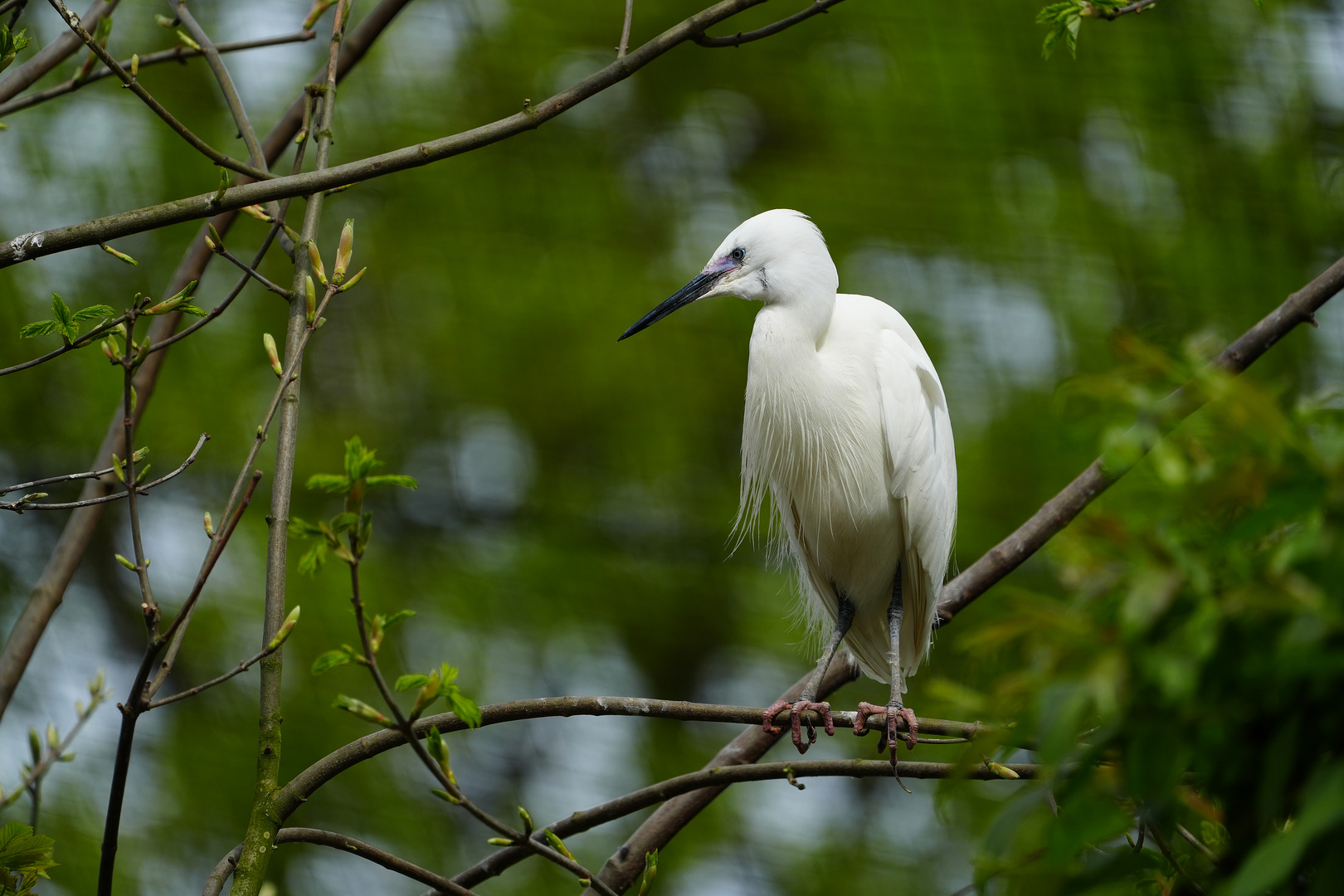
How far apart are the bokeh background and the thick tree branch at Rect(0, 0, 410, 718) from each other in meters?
1.98

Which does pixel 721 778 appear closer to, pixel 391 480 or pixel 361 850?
pixel 361 850

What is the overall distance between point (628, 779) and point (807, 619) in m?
1.48

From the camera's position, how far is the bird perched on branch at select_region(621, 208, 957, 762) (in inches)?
78.1

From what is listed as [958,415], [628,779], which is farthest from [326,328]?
[958,415]

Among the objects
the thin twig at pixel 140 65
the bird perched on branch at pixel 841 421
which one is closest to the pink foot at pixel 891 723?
the bird perched on branch at pixel 841 421

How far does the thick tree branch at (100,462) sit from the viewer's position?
1.38 m

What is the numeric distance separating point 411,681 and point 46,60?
1.05 m

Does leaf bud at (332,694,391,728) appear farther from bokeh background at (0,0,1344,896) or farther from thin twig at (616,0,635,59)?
bokeh background at (0,0,1344,896)

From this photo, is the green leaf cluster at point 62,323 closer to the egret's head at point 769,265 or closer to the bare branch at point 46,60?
the bare branch at point 46,60

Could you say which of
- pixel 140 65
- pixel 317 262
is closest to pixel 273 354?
pixel 317 262

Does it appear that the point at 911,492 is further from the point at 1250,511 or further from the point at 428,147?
the point at 1250,511

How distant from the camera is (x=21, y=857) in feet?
3.34

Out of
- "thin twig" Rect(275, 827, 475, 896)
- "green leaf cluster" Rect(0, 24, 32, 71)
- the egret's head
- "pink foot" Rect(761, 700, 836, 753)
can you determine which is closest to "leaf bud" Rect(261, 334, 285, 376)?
"green leaf cluster" Rect(0, 24, 32, 71)

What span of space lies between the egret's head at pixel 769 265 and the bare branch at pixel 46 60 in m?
0.91
